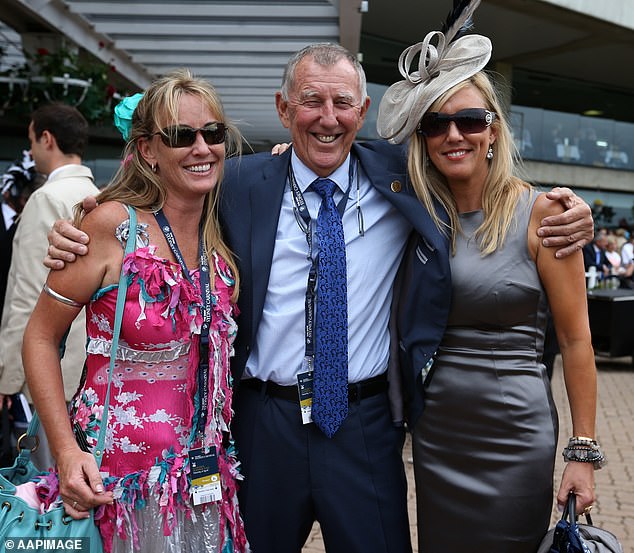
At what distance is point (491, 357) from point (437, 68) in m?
1.05

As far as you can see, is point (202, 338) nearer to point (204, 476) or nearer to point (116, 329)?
point (116, 329)

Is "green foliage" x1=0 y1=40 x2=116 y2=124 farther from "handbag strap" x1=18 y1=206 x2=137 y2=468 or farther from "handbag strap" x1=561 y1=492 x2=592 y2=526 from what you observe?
"handbag strap" x1=561 y1=492 x2=592 y2=526

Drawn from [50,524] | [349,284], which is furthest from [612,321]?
[50,524]

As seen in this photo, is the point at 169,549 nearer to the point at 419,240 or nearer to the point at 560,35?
the point at 419,240

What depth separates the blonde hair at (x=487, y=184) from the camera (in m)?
2.57

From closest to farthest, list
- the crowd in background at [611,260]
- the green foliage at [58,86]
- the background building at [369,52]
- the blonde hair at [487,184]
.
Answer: the blonde hair at [487,184] < the green foliage at [58,86] < the background building at [369,52] < the crowd in background at [611,260]

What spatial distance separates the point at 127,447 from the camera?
90.2 inches

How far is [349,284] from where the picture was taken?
263 cm

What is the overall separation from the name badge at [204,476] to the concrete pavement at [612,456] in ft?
7.20

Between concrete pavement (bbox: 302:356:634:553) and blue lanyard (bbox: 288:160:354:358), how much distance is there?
7.27 ft

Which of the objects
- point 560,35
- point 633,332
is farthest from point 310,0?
point 560,35

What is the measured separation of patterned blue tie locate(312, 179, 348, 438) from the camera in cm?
253

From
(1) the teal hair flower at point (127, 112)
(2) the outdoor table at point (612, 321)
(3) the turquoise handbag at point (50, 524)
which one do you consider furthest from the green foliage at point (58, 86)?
(2) the outdoor table at point (612, 321)

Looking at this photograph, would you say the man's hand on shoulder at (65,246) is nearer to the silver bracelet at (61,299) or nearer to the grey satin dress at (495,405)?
the silver bracelet at (61,299)
